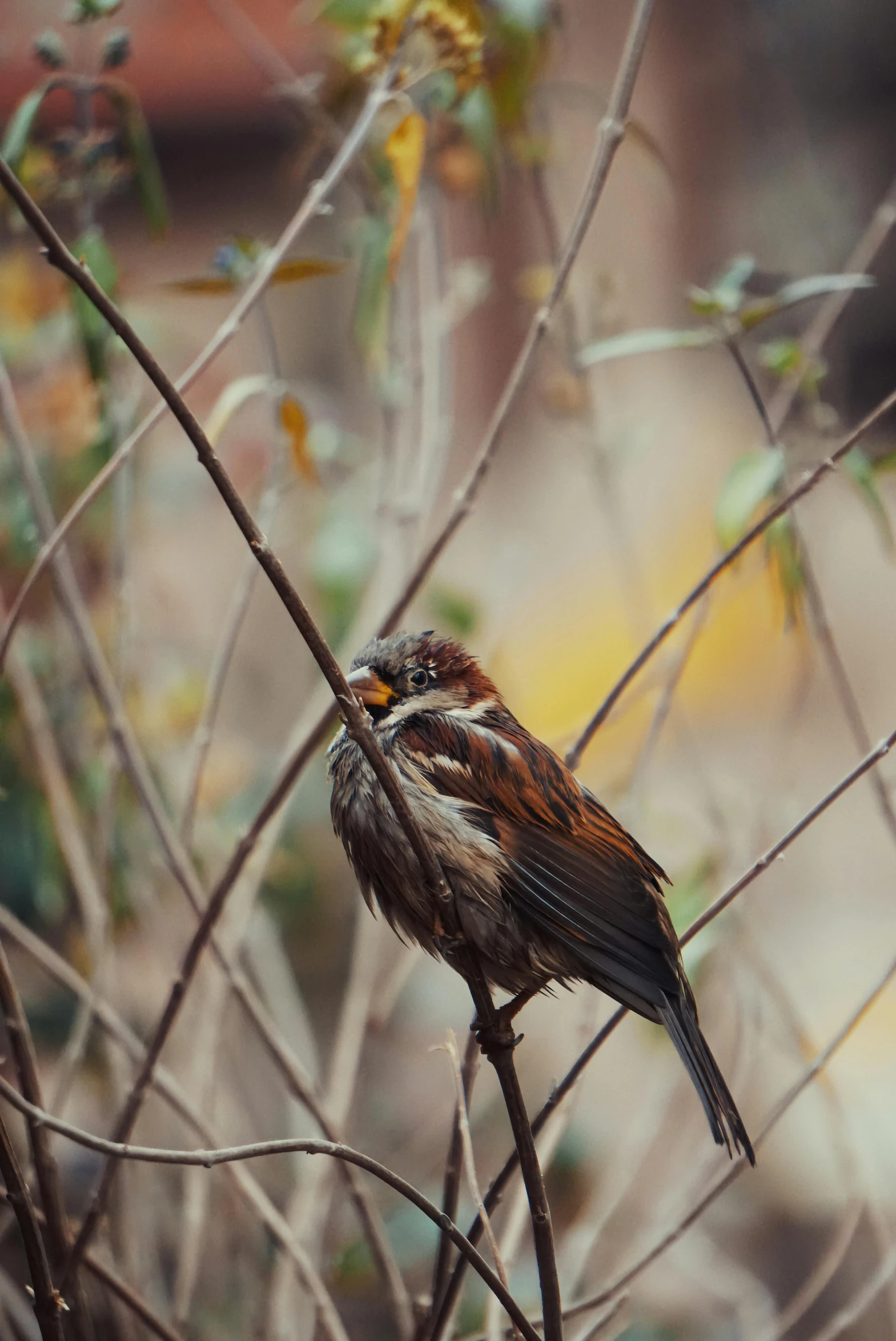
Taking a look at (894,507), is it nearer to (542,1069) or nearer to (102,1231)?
(542,1069)

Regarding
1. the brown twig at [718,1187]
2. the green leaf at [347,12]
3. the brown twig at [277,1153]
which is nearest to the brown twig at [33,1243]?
the brown twig at [277,1153]

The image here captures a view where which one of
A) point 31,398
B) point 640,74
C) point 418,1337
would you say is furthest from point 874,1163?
point 640,74

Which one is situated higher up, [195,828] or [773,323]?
[773,323]

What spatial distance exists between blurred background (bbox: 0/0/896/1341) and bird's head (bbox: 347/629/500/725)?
0.17 metres

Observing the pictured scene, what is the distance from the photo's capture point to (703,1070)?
3.90ft

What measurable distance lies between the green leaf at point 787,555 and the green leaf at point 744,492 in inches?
2.5

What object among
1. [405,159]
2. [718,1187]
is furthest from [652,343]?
[718,1187]

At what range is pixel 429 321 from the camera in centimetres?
202

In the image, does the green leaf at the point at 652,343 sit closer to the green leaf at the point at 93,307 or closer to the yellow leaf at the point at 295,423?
the yellow leaf at the point at 295,423

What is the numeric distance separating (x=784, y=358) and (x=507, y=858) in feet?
2.59

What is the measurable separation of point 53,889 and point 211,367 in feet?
6.06

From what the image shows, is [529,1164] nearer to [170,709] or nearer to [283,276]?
[283,276]

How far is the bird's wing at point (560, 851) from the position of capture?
1246 millimetres

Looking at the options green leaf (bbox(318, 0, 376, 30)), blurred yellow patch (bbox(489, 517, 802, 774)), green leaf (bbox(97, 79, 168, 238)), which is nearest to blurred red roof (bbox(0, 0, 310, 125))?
blurred yellow patch (bbox(489, 517, 802, 774))
